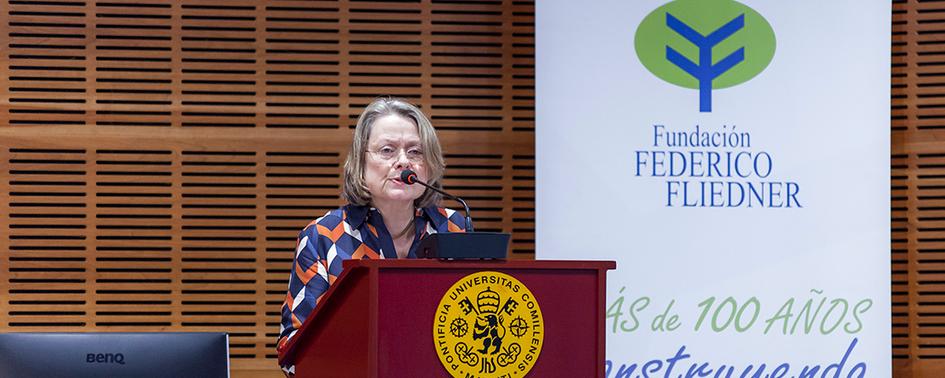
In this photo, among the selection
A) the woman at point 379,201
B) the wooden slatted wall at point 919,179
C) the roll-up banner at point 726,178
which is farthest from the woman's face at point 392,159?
the wooden slatted wall at point 919,179

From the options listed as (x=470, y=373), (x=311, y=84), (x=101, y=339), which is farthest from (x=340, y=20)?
(x=470, y=373)

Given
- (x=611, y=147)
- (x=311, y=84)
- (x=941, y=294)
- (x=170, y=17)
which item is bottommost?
(x=941, y=294)

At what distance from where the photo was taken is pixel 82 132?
3.40 metres

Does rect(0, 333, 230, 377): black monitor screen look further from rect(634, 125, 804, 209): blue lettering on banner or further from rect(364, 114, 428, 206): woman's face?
rect(634, 125, 804, 209): blue lettering on banner

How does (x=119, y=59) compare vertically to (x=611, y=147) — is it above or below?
above

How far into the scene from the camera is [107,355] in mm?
1603

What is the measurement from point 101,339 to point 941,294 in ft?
9.96

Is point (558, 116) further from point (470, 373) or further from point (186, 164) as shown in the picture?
point (470, 373)

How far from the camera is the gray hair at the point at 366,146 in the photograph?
1976 millimetres

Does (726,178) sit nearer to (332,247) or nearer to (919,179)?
(919,179)

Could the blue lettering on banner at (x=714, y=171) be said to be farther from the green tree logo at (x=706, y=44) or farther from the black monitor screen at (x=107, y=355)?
the black monitor screen at (x=107, y=355)

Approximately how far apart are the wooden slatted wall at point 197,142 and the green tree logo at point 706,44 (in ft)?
1.66

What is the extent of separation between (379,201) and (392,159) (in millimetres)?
98

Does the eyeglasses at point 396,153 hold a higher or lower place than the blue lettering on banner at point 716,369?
higher
